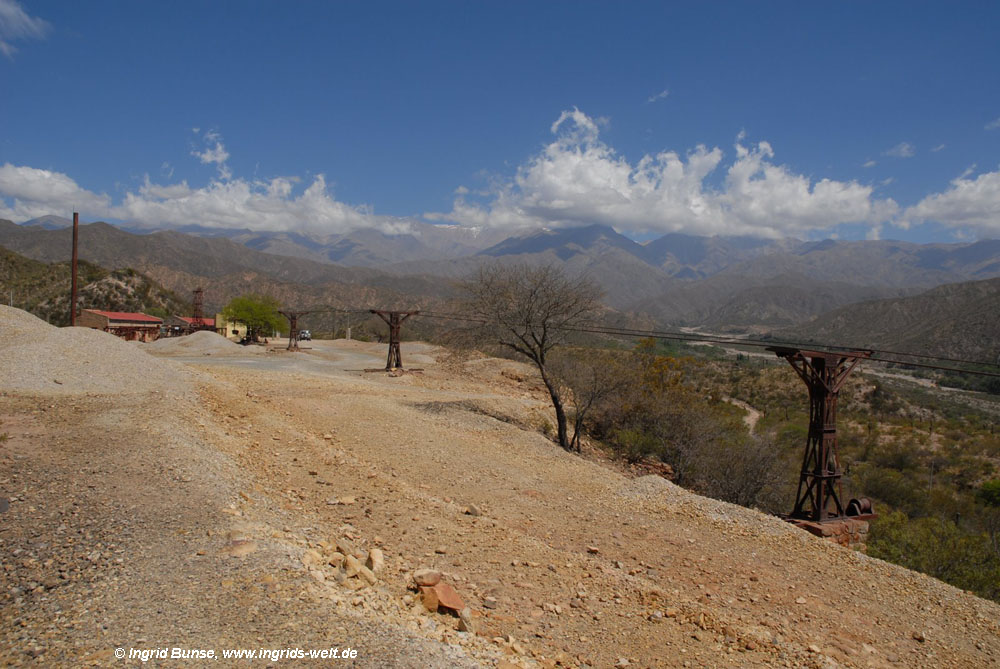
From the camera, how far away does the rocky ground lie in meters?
4.65

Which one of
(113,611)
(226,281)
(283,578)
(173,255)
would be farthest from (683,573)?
(173,255)

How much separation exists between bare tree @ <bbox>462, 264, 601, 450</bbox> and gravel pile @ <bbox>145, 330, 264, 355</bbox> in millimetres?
25361

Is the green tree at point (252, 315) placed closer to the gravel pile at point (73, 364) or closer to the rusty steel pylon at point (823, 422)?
the gravel pile at point (73, 364)

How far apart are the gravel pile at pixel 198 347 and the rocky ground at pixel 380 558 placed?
79.0 feet

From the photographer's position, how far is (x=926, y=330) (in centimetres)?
8688

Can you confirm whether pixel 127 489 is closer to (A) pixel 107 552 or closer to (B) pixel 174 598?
(A) pixel 107 552

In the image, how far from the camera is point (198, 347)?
3703 cm

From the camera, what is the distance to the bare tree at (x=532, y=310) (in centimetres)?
1730

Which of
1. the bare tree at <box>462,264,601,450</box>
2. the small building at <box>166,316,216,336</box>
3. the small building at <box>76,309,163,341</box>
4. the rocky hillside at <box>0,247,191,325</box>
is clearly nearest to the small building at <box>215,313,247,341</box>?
the small building at <box>166,316,216,336</box>

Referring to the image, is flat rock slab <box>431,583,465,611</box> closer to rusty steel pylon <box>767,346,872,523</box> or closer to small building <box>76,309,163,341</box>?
rusty steel pylon <box>767,346,872,523</box>

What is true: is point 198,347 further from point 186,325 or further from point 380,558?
point 380,558

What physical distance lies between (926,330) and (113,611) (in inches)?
4217

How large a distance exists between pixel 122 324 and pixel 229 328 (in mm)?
12093

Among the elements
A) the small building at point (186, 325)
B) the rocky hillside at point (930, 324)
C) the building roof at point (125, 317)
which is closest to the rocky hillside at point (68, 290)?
the small building at point (186, 325)
